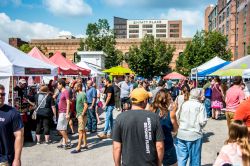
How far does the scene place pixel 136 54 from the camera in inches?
1719

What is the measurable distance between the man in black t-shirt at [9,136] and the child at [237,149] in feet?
8.19

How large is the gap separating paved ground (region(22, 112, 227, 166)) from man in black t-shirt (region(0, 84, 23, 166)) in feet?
11.1

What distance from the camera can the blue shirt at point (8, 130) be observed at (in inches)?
157

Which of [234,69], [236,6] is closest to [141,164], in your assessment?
[234,69]

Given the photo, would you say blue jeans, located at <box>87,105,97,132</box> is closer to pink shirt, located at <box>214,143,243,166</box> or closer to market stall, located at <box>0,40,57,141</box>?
market stall, located at <box>0,40,57,141</box>

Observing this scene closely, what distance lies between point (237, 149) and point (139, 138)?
110cm

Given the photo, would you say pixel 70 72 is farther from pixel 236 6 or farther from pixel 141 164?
pixel 236 6

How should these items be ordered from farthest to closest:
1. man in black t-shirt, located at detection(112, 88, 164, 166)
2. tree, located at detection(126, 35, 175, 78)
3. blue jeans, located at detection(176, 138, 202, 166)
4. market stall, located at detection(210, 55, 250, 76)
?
tree, located at detection(126, 35, 175, 78), market stall, located at detection(210, 55, 250, 76), blue jeans, located at detection(176, 138, 202, 166), man in black t-shirt, located at detection(112, 88, 164, 166)

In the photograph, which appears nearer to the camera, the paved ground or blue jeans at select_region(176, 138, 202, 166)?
blue jeans at select_region(176, 138, 202, 166)

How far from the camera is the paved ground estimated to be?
743 centimetres

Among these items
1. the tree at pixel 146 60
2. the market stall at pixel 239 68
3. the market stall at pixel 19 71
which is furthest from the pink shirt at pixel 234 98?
the tree at pixel 146 60

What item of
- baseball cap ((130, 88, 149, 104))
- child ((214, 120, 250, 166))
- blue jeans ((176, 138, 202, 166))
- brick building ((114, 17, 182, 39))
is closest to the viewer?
child ((214, 120, 250, 166))

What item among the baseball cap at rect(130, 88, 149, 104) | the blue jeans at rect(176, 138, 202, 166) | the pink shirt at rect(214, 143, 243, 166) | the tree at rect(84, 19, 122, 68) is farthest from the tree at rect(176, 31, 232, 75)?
the pink shirt at rect(214, 143, 243, 166)

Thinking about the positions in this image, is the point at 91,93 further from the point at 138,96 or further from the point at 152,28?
the point at 152,28
